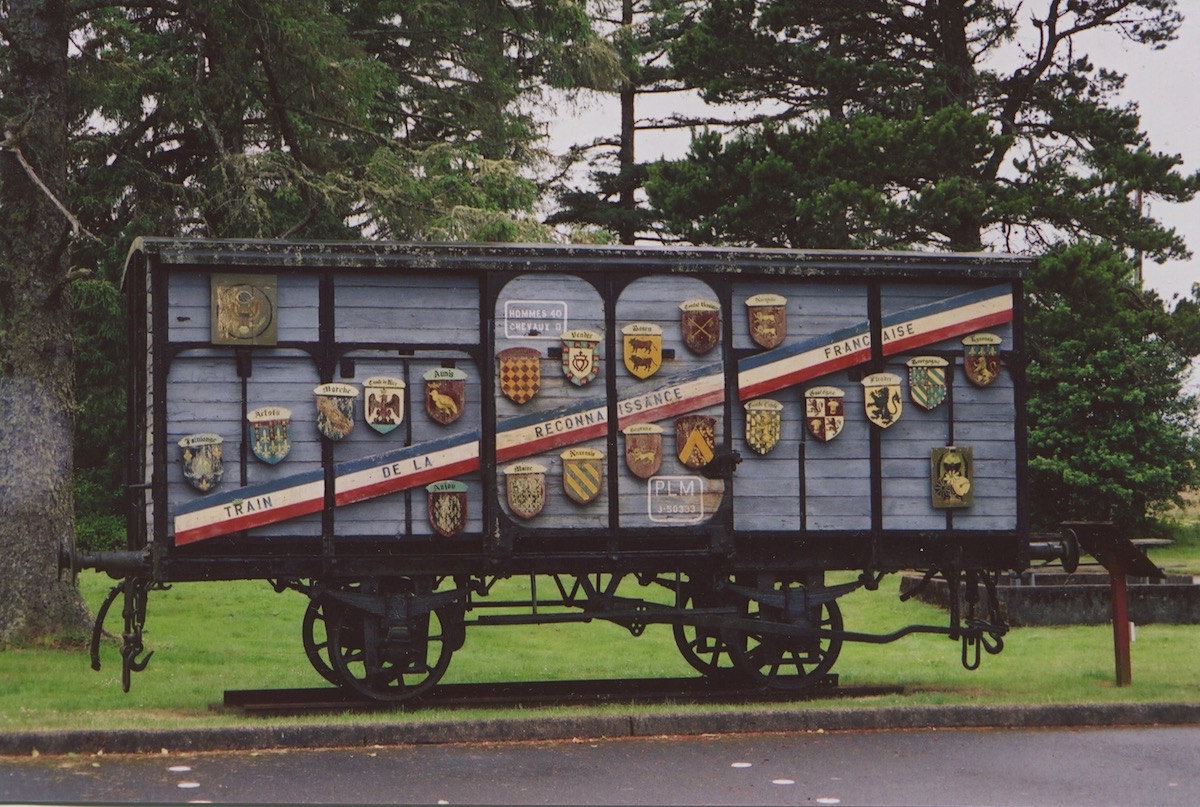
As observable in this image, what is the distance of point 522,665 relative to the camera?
1329 centimetres

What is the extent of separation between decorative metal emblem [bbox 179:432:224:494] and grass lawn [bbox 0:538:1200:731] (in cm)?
152

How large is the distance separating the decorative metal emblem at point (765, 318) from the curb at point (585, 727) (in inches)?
108

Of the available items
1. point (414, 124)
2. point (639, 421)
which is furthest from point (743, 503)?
point (414, 124)

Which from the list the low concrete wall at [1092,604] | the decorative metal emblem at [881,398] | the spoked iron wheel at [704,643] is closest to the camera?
the decorative metal emblem at [881,398]

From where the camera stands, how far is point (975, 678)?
11.9m

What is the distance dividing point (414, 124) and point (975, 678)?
1998 cm

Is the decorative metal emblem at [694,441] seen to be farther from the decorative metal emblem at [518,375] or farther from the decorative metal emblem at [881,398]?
the decorative metal emblem at [881,398]

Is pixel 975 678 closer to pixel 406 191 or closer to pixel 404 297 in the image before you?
pixel 404 297

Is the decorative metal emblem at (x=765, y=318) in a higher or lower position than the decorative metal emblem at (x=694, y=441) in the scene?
higher

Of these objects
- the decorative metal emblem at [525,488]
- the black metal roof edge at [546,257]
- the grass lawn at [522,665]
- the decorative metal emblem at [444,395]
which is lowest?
the grass lawn at [522,665]

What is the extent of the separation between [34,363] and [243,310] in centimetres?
488

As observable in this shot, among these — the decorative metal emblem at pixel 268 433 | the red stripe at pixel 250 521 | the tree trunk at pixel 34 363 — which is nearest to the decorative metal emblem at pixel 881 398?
the red stripe at pixel 250 521

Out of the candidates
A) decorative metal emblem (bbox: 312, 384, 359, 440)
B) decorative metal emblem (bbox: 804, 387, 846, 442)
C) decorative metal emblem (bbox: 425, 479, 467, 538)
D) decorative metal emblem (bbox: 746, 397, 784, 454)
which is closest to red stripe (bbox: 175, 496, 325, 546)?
decorative metal emblem (bbox: 312, 384, 359, 440)

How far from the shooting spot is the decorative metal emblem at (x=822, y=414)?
1093cm
